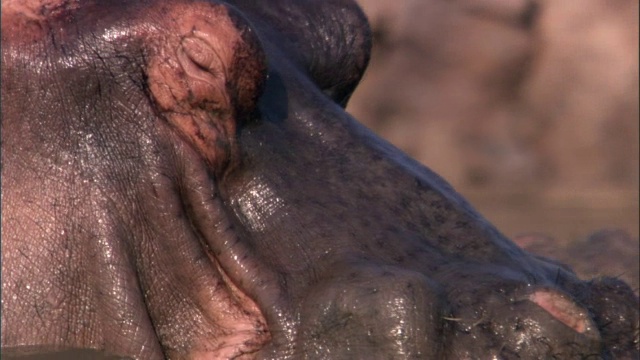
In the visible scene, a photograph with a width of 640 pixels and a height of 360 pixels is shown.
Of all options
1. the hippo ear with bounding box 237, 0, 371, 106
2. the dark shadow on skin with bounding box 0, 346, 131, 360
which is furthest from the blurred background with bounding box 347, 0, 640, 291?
the dark shadow on skin with bounding box 0, 346, 131, 360

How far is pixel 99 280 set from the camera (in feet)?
7.61

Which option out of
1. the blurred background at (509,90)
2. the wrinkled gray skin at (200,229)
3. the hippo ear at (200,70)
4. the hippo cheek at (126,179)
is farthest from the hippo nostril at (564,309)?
the blurred background at (509,90)

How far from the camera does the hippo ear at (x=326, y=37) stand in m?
2.87

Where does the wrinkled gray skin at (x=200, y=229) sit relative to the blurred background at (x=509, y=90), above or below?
above

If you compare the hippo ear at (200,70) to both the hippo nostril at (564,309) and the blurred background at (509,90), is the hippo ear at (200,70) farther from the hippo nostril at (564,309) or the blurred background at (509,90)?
the blurred background at (509,90)

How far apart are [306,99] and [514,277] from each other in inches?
23.6

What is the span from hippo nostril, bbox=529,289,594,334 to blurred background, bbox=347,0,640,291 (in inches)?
318

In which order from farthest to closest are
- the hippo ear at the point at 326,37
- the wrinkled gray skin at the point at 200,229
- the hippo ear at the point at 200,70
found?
1. the hippo ear at the point at 326,37
2. the hippo ear at the point at 200,70
3. the wrinkled gray skin at the point at 200,229

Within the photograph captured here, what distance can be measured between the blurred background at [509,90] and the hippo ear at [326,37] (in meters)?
7.36

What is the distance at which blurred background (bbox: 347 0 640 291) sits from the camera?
416 inches

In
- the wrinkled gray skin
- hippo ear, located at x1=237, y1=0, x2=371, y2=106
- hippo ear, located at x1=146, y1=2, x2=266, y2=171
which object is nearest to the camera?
the wrinkled gray skin

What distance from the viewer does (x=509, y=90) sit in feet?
35.9

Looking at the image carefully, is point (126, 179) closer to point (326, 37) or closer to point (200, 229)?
point (200, 229)

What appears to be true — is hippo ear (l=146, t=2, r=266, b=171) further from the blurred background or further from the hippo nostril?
the blurred background
